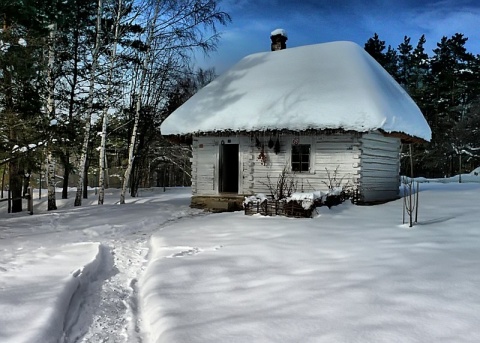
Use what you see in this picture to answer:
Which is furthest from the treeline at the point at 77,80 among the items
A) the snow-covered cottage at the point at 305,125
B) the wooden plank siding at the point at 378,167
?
the wooden plank siding at the point at 378,167

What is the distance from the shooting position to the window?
12.6 metres

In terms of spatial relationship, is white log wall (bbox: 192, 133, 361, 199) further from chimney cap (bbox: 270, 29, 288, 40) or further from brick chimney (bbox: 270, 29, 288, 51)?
chimney cap (bbox: 270, 29, 288, 40)

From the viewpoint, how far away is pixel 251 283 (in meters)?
4.71

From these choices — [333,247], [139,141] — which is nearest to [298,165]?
[333,247]

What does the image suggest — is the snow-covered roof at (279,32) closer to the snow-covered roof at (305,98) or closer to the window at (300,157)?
the snow-covered roof at (305,98)

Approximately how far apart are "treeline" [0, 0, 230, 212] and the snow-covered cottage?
3.09m

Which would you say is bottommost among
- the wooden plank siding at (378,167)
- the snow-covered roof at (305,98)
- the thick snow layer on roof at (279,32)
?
the wooden plank siding at (378,167)

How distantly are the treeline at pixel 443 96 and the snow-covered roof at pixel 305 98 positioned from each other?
1592 cm

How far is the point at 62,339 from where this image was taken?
11.6 feet

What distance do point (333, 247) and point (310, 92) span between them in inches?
293

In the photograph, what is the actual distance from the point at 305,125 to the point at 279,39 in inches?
296

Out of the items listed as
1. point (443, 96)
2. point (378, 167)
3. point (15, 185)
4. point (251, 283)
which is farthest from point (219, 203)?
point (443, 96)

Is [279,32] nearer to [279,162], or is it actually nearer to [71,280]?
[279,162]

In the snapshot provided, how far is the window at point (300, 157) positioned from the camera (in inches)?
496
